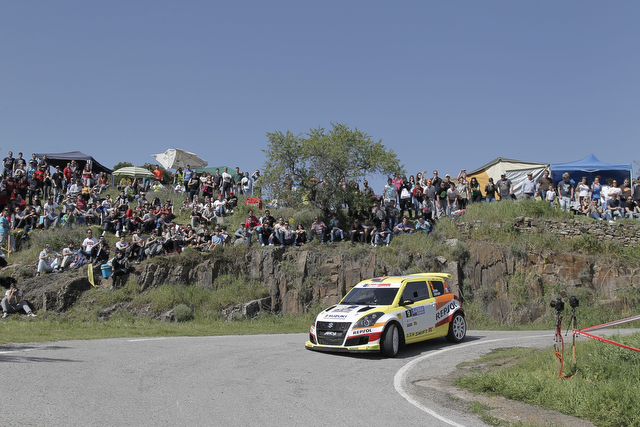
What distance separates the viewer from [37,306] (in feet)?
71.3

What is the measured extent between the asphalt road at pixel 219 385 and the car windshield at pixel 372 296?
134cm

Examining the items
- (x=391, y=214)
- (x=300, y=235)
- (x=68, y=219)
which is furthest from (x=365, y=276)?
(x=68, y=219)

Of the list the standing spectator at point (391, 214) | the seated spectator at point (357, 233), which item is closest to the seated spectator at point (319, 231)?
the seated spectator at point (357, 233)

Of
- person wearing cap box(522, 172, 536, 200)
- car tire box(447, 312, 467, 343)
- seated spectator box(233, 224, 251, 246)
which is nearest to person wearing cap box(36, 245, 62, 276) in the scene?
seated spectator box(233, 224, 251, 246)

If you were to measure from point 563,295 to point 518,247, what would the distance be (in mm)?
2566

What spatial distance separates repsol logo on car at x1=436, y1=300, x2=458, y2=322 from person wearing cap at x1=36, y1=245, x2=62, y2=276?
17.7m

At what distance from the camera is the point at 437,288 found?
14523 millimetres

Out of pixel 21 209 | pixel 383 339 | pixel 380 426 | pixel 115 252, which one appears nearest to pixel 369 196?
pixel 115 252

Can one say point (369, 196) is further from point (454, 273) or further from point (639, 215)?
point (639, 215)

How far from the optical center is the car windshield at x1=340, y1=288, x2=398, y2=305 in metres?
13.2

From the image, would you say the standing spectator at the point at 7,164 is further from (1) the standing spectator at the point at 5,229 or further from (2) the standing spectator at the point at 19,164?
(1) the standing spectator at the point at 5,229

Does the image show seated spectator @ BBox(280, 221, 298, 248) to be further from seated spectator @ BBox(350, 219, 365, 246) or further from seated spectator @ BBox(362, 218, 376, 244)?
seated spectator @ BBox(362, 218, 376, 244)

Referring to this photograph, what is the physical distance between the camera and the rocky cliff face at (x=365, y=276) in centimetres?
2152

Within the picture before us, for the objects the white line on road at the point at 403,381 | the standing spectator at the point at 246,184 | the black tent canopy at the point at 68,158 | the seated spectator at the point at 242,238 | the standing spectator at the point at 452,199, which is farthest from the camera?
the black tent canopy at the point at 68,158
